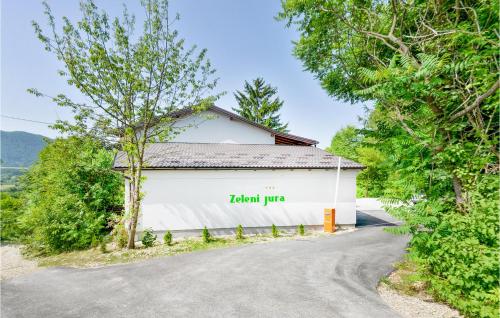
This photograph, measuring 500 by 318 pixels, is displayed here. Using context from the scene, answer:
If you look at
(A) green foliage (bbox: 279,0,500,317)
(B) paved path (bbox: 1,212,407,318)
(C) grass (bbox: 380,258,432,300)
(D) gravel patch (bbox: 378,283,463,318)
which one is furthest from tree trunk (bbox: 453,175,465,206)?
(B) paved path (bbox: 1,212,407,318)

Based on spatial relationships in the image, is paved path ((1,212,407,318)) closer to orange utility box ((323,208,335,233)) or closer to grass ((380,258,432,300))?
grass ((380,258,432,300))

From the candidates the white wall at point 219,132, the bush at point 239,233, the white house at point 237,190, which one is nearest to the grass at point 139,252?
the bush at point 239,233

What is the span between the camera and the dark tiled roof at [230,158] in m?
12.7

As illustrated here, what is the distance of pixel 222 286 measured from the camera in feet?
21.3

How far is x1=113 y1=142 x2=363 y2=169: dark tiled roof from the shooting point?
41.6ft

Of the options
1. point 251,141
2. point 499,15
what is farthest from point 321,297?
point 251,141

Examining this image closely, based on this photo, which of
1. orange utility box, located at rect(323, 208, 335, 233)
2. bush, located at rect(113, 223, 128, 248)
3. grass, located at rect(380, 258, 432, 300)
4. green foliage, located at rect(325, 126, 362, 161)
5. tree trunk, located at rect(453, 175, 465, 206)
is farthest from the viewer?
green foliage, located at rect(325, 126, 362, 161)

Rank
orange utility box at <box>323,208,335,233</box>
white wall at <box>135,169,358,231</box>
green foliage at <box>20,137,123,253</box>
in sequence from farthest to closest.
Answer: orange utility box at <box>323,208,335,233</box>, white wall at <box>135,169,358,231</box>, green foliage at <box>20,137,123,253</box>

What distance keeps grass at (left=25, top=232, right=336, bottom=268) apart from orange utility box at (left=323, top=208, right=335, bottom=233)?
1.29 meters

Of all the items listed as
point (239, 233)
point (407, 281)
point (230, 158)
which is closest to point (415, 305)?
point (407, 281)

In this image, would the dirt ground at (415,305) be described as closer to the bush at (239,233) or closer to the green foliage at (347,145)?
the bush at (239,233)

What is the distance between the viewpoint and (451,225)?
15.9ft

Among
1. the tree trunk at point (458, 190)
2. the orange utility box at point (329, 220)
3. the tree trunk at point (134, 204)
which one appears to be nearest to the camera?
the tree trunk at point (458, 190)

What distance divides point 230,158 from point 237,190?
6.92 ft
